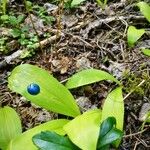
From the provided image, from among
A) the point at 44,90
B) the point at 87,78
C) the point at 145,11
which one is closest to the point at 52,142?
the point at 44,90

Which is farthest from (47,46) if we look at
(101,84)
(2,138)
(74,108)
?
(2,138)

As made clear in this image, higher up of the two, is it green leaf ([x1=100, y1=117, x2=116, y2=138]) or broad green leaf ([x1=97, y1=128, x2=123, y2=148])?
green leaf ([x1=100, y1=117, x2=116, y2=138])

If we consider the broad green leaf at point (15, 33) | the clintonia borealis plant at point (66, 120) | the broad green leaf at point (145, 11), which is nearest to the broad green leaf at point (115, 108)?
the clintonia borealis plant at point (66, 120)

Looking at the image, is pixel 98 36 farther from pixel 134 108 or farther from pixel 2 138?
pixel 2 138

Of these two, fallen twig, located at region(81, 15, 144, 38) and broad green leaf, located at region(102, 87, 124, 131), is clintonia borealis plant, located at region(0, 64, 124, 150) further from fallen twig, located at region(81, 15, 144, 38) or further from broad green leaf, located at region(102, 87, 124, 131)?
fallen twig, located at region(81, 15, 144, 38)

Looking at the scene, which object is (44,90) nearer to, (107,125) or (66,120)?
(66,120)

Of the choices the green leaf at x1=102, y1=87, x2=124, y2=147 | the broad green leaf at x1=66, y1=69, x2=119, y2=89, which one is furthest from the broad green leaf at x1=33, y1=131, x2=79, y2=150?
the broad green leaf at x1=66, y1=69, x2=119, y2=89
